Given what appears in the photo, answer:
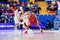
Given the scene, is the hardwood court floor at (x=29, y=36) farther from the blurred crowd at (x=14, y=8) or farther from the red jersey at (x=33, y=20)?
the blurred crowd at (x=14, y=8)

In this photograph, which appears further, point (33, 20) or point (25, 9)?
point (25, 9)

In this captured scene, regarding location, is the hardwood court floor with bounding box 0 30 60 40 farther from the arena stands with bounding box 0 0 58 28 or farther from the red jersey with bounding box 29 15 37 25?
the arena stands with bounding box 0 0 58 28

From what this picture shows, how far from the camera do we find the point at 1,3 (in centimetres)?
1341

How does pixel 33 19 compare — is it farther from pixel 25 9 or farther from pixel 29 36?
pixel 29 36

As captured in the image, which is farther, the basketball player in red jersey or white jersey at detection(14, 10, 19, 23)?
white jersey at detection(14, 10, 19, 23)

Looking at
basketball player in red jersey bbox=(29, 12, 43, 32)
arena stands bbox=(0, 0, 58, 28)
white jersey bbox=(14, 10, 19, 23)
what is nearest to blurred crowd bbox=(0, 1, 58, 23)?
arena stands bbox=(0, 0, 58, 28)

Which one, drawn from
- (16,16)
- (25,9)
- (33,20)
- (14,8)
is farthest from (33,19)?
(14,8)

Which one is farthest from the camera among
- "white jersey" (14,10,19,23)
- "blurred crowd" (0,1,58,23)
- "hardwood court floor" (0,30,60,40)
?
"blurred crowd" (0,1,58,23)

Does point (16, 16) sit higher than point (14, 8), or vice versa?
point (14, 8)

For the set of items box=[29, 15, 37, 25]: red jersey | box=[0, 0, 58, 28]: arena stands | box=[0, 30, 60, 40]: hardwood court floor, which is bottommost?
box=[0, 30, 60, 40]: hardwood court floor

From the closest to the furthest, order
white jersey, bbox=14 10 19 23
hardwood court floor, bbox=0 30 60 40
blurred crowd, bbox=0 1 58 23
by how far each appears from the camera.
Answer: hardwood court floor, bbox=0 30 60 40 < white jersey, bbox=14 10 19 23 < blurred crowd, bbox=0 1 58 23

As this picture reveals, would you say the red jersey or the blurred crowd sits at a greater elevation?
the blurred crowd

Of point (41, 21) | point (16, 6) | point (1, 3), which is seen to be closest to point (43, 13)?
point (41, 21)

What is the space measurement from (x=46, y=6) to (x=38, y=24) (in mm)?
1834
